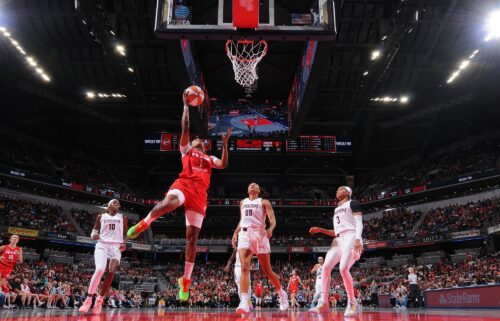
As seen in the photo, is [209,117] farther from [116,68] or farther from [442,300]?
[442,300]

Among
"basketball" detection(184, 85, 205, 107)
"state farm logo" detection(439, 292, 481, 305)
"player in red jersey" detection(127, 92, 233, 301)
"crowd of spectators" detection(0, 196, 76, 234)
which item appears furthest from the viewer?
"crowd of spectators" detection(0, 196, 76, 234)

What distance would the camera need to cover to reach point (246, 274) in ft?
22.2

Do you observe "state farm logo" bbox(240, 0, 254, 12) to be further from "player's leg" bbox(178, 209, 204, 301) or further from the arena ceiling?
the arena ceiling

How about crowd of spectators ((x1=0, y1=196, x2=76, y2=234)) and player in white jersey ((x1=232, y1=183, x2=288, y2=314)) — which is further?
crowd of spectators ((x1=0, y1=196, x2=76, y2=234))

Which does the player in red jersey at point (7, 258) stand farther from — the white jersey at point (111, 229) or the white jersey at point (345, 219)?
the white jersey at point (345, 219)

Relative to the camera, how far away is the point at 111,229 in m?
8.62

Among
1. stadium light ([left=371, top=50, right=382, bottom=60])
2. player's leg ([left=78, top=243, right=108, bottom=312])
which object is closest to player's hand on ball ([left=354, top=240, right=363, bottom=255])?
player's leg ([left=78, top=243, right=108, bottom=312])

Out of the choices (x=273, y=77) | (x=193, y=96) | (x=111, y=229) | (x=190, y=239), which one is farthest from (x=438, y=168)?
(x=190, y=239)

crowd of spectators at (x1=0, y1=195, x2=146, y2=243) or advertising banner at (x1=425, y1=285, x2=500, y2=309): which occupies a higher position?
crowd of spectators at (x1=0, y1=195, x2=146, y2=243)

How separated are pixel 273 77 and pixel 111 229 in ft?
76.4

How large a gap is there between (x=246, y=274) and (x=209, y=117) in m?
20.0

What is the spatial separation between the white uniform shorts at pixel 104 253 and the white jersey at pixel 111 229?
0.10 meters

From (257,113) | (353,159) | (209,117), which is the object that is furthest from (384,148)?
(209,117)

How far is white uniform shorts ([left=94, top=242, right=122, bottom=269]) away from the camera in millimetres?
8250
